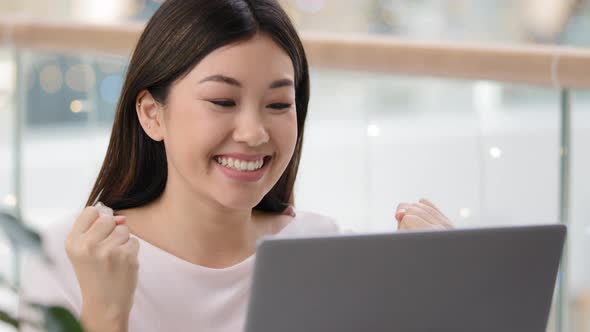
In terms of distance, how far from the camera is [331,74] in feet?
7.83

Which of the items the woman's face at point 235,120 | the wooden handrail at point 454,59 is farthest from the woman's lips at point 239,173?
the wooden handrail at point 454,59

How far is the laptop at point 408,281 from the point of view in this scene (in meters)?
1.02

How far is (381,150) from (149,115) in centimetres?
77

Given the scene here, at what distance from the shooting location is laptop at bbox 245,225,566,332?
1024 millimetres

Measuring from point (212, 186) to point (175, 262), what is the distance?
0.15 m

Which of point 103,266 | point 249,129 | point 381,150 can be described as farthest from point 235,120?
point 381,150

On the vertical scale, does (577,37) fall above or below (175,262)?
above

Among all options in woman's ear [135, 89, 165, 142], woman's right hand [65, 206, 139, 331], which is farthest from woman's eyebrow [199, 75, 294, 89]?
woman's right hand [65, 206, 139, 331]

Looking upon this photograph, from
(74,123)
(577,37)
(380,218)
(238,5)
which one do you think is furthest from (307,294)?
(577,37)

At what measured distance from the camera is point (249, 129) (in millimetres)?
1355

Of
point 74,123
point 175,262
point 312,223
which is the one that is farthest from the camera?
point 74,123

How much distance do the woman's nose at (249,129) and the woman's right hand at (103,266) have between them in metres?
0.20

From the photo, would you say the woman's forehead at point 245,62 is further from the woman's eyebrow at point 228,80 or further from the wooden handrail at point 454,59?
the wooden handrail at point 454,59

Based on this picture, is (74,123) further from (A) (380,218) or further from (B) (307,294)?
(B) (307,294)
